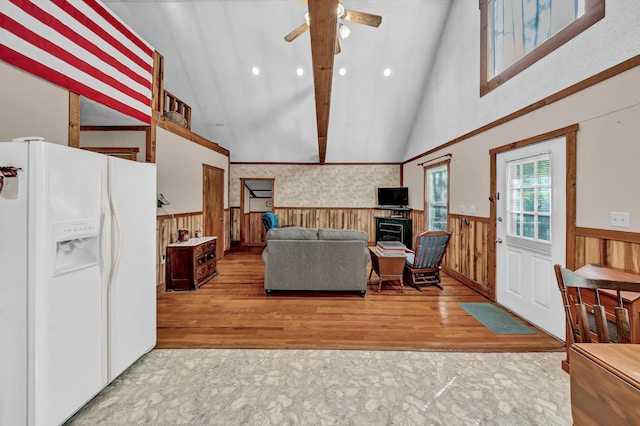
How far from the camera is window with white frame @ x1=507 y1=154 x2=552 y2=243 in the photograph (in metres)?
2.76

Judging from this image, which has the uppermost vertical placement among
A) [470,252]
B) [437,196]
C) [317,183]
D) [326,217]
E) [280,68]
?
[280,68]

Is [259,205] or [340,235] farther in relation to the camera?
[259,205]

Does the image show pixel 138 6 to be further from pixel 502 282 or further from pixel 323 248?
pixel 502 282

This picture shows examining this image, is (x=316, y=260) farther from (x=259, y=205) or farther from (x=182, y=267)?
(x=259, y=205)

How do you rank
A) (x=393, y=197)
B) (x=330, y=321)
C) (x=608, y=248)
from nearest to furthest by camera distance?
(x=608, y=248) < (x=330, y=321) < (x=393, y=197)

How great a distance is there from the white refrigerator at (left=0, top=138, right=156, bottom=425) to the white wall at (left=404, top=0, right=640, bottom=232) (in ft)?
12.3

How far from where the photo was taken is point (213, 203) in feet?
18.8

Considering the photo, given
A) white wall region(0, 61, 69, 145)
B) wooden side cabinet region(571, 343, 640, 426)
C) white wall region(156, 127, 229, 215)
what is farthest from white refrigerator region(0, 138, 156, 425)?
wooden side cabinet region(571, 343, 640, 426)

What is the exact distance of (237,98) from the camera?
222 inches

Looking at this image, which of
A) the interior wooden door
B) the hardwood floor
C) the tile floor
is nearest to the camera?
the tile floor

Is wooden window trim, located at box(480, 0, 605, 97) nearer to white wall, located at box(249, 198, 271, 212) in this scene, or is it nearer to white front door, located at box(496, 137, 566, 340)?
white front door, located at box(496, 137, 566, 340)

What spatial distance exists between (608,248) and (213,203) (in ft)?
19.3

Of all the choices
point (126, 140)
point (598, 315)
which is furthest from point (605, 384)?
point (126, 140)

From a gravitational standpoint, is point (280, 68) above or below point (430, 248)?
above
